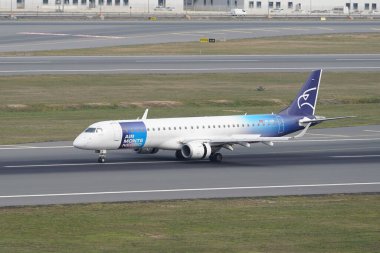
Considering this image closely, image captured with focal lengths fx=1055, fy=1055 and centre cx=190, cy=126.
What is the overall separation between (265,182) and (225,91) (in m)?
44.1

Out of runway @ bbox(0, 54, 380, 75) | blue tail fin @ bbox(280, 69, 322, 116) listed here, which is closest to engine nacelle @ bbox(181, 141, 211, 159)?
blue tail fin @ bbox(280, 69, 322, 116)

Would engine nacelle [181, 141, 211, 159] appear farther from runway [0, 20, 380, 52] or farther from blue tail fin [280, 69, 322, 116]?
runway [0, 20, 380, 52]

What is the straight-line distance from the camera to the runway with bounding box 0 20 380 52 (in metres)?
145

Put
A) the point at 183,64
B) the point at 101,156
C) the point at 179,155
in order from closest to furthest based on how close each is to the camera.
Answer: the point at 101,156 → the point at 179,155 → the point at 183,64

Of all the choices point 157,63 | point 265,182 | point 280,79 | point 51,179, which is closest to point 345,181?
point 265,182

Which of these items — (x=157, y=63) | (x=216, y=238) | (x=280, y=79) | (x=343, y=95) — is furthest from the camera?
(x=157, y=63)

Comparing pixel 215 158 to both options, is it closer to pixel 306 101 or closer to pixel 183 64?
pixel 306 101

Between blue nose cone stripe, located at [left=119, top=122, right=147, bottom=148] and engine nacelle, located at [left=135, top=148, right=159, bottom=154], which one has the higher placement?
blue nose cone stripe, located at [left=119, top=122, right=147, bottom=148]

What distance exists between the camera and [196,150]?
201ft

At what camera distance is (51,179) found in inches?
2173

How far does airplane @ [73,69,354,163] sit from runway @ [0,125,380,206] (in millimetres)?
970

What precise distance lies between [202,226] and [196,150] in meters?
17.8

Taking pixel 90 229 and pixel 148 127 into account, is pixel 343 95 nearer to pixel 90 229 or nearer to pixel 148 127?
pixel 148 127

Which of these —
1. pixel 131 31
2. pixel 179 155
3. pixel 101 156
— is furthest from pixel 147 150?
pixel 131 31
